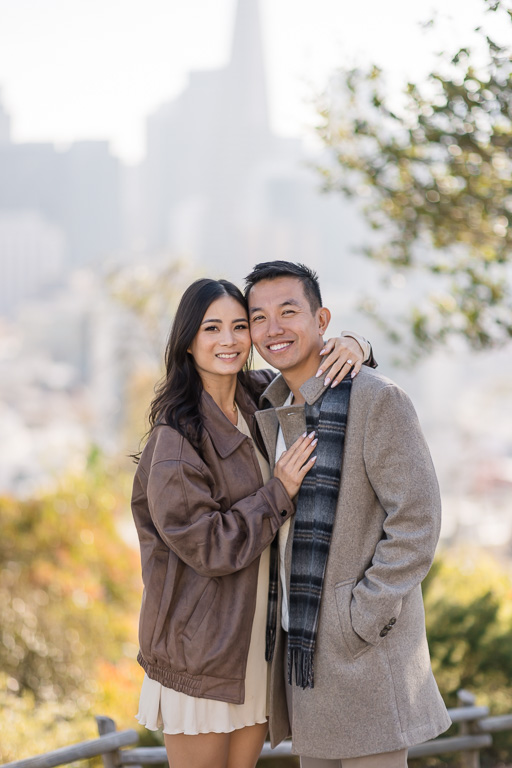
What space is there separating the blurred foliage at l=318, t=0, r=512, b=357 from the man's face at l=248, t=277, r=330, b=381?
1.32 m

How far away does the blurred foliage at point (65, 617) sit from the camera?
16.8 feet

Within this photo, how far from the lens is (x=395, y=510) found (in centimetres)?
208

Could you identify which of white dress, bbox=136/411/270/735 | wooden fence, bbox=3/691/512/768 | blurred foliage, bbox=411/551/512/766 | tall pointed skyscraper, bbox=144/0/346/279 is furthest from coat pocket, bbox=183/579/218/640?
tall pointed skyscraper, bbox=144/0/346/279

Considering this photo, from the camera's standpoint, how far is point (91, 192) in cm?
12925

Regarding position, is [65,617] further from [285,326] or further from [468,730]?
[285,326]

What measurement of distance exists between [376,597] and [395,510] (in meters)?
0.23

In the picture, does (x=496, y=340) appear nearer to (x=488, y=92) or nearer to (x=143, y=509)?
(x=488, y=92)

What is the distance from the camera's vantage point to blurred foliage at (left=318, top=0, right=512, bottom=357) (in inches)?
135

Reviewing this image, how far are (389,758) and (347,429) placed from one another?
0.91 meters

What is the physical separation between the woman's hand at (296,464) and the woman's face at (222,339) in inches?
13.4

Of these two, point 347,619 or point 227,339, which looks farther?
point 227,339

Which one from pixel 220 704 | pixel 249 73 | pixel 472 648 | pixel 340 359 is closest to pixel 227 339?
pixel 340 359

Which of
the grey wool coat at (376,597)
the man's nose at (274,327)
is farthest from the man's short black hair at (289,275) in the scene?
the grey wool coat at (376,597)

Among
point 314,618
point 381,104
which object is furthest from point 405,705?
point 381,104
